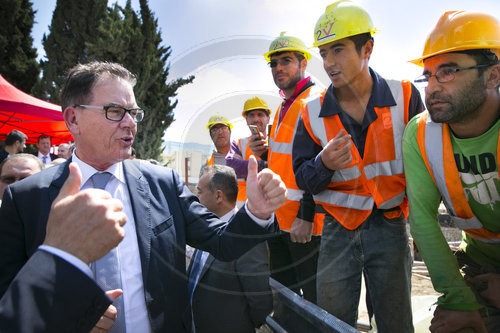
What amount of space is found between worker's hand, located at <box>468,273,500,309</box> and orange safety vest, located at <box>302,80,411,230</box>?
56 centimetres

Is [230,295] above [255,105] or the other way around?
the other way around

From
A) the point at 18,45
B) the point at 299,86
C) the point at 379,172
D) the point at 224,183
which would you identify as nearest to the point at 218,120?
the point at 299,86

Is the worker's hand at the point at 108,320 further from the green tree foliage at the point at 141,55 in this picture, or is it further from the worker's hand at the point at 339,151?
the green tree foliage at the point at 141,55

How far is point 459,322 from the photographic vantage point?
1643 mm

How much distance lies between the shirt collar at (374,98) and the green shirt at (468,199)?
26 cm

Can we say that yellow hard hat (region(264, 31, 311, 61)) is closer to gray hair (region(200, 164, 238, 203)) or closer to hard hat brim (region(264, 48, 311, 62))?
hard hat brim (region(264, 48, 311, 62))

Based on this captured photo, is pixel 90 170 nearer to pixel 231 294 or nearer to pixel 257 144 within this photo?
pixel 231 294

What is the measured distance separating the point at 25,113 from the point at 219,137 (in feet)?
12.9

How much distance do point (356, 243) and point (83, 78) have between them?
189 cm

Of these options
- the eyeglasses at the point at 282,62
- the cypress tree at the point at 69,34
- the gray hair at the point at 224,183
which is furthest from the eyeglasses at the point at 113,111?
the cypress tree at the point at 69,34

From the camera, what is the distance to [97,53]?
12969mm

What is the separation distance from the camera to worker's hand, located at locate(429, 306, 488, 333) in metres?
1.63

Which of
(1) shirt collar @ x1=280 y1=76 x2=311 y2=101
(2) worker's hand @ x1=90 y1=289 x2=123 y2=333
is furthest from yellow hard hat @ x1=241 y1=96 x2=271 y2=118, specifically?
(2) worker's hand @ x1=90 y1=289 x2=123 y2=333

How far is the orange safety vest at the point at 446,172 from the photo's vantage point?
1803 millimetres
